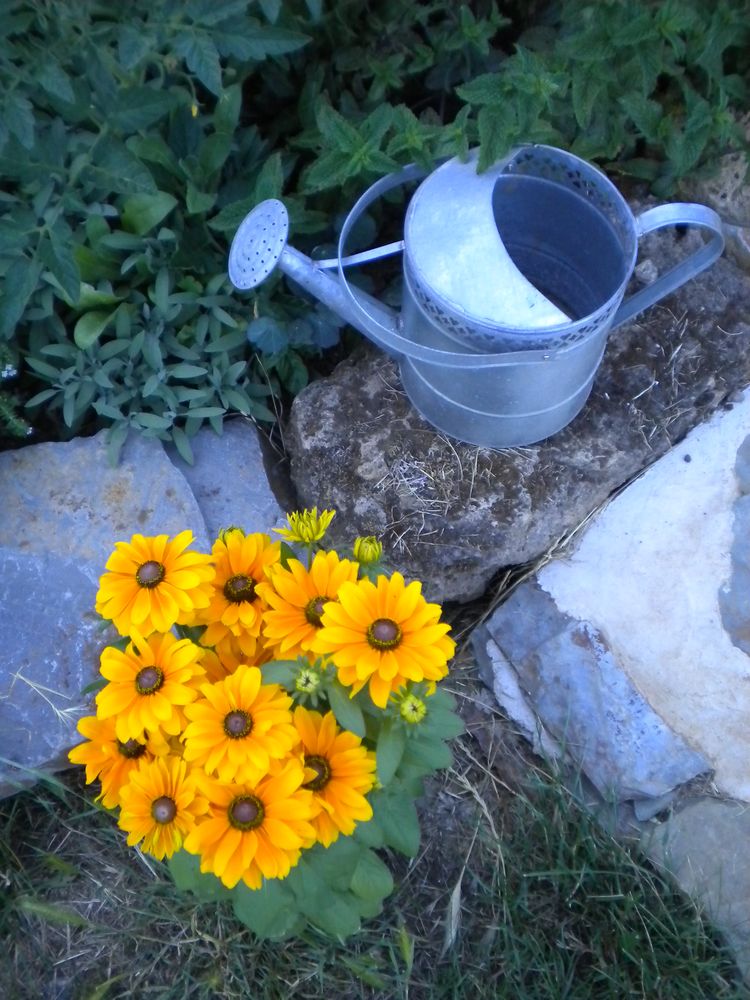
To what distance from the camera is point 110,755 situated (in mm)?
1177

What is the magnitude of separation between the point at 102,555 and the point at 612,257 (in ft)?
3.65

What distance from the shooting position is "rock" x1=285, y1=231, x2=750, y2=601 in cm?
187

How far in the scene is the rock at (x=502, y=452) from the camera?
1865 mm

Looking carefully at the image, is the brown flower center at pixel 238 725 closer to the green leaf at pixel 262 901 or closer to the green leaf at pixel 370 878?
the green leaf at pixel 262 901

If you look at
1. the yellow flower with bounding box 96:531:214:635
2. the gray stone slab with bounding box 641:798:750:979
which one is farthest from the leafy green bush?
the gray stone slab with bounding box 641:798:750:979

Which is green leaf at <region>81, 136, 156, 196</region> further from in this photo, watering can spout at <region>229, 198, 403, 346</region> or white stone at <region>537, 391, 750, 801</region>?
white stone at <region>537, 391, 750, 801</region>

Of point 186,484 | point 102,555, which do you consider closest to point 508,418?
point 186,484

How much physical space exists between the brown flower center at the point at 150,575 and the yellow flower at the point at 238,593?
0.28ft

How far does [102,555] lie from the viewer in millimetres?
1872

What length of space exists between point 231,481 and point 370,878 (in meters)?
0.87

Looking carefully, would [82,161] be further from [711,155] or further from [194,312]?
[711,155]

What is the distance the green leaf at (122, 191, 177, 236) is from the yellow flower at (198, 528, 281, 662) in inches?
31.7

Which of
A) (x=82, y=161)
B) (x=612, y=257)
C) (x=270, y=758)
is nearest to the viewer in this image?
(x=270, y=758)

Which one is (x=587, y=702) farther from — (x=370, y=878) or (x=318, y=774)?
(x=318, y=774)
